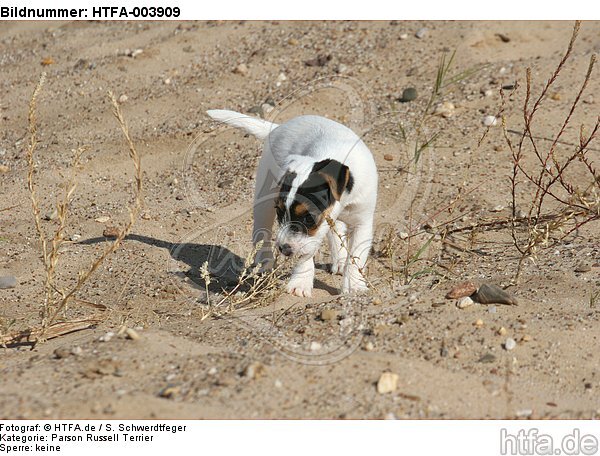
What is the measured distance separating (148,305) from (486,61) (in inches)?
178

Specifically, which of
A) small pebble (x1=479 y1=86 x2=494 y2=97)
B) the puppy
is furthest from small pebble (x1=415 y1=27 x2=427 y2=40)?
the puppy

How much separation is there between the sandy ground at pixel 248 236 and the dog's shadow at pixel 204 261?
2cm

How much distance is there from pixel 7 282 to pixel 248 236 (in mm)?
1778

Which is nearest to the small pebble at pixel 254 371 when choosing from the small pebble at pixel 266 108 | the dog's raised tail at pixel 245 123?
the dog's raised tail at pixel 245 123

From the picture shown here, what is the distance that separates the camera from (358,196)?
16.1ft

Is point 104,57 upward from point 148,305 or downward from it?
upward

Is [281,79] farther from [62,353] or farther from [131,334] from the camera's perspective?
[62,353]

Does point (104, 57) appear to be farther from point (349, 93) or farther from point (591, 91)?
point (591, 91)

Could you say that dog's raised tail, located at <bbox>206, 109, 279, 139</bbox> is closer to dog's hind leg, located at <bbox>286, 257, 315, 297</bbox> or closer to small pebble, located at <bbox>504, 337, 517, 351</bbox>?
dog's hind leg, located at <bbox>286, 257, 315, 297</bbox>

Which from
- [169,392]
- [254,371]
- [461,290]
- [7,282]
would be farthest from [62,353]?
[461,290]

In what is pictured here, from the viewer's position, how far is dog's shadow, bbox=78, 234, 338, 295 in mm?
5527

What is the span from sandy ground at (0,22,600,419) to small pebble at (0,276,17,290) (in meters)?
0.09

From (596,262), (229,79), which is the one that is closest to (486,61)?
(229,79)

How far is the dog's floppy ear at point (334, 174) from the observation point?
175 inches
